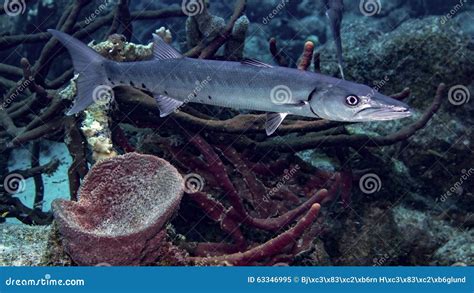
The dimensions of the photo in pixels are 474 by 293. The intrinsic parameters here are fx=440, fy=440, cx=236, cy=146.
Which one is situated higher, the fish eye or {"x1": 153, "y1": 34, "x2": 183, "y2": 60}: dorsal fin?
the fish eye

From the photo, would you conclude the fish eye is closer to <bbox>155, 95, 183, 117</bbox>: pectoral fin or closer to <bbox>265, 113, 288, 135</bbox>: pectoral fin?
<bbox>265, 113, 288, 135</bbox>: pectoral fin

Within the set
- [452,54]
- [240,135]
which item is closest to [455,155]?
[452,54]

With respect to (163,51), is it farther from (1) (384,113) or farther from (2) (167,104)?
(1) (384,113)

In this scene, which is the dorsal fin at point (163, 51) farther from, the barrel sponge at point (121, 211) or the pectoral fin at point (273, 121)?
the barrel sponge at point (121, 211)

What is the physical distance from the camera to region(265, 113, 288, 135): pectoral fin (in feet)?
14.7

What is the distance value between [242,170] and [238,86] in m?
1.19

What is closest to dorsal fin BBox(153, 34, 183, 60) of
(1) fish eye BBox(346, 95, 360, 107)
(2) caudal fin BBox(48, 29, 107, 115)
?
(2) caudal fin BBox(48, 29, 107, 115)

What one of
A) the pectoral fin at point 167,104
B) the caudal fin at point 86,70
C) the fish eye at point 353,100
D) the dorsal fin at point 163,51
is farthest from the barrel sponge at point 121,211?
the fish eye at point 353,100

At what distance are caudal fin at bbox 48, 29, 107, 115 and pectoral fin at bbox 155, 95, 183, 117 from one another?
68cm

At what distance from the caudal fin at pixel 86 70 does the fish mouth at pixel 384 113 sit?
278cm

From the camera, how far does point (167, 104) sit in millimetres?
4781

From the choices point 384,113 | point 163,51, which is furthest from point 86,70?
point 384,113

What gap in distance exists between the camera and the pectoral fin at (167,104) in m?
4.76
